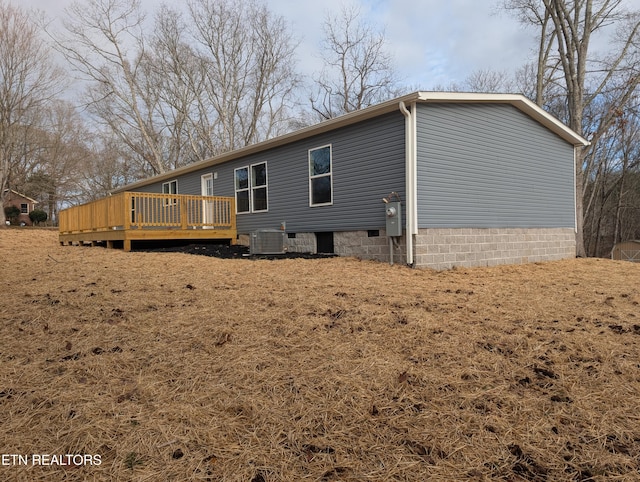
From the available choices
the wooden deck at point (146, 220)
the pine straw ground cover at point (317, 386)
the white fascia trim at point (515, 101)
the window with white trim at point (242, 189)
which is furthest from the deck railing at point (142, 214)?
the white fascia trim at point (515, 101)

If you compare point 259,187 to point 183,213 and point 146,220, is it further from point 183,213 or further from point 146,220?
point 146,220

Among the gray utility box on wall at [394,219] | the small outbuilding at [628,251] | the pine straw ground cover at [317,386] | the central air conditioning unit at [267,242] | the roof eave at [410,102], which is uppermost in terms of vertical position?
the roof eave at [410,102]

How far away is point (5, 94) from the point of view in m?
19.9

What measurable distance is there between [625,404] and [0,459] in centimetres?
319

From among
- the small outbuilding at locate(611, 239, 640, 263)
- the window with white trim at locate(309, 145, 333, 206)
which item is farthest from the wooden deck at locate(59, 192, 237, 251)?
the small outbuilding at locate(611, 239, 640, 263)

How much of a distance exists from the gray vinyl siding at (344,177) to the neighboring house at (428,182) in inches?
0.9

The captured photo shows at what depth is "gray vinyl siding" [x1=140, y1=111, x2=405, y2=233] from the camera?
8109mm

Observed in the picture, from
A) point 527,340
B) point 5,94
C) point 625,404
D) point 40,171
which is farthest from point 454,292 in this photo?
point 40,171

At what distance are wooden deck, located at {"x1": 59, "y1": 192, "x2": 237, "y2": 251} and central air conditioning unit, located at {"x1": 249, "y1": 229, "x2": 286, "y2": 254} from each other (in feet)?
7.70

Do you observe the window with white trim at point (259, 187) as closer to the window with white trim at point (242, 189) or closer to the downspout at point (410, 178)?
the window with white trim at point (242, 189)

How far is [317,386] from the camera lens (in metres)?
2.51

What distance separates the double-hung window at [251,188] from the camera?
11.3 metres

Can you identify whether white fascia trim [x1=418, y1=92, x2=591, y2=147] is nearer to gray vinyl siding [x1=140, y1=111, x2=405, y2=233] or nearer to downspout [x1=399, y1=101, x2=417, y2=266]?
downspout [x1=399, y1=101, x2=417, y2=266]

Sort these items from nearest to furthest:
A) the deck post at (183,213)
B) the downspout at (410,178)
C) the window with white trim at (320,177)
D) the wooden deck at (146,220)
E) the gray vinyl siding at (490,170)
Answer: the downspout at (410,178), the gray vinyl siding at (490,170), the window with white trim at (320,177), the wooden deck at (146,220), the deck post at (183,213)
